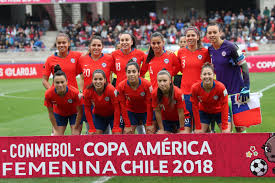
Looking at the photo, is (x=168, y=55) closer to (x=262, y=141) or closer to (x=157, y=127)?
(x=157, y=127)

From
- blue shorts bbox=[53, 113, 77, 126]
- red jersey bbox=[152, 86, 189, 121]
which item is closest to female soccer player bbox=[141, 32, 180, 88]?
red jersey bbox=[152, 86, 189, 121]

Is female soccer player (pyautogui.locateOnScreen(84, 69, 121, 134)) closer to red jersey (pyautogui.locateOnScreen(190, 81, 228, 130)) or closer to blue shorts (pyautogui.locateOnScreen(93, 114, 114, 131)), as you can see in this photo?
blue shorts (pyautogui.locateOnScreen(93, 114, 114, 131))

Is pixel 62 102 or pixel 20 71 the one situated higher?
pixel 62 102

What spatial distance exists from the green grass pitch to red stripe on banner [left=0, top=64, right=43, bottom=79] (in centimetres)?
470

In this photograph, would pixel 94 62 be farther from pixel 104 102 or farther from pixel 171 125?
pixel 171 125

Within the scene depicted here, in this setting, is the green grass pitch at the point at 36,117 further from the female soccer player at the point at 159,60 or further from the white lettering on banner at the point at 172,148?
the female soccer player at the point at 159,60

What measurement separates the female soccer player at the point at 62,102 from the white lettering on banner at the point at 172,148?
1.76 meters

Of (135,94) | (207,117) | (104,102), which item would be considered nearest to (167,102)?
(135,94)

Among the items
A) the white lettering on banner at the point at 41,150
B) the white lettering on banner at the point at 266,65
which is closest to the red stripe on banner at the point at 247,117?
the white lettering on banner at the point at 41,150

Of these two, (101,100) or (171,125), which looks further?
(171,125)

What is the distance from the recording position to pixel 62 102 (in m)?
7.70

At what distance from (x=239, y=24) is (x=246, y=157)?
95.3ft

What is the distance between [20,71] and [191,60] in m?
20.3

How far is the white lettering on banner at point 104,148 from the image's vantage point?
630cm
